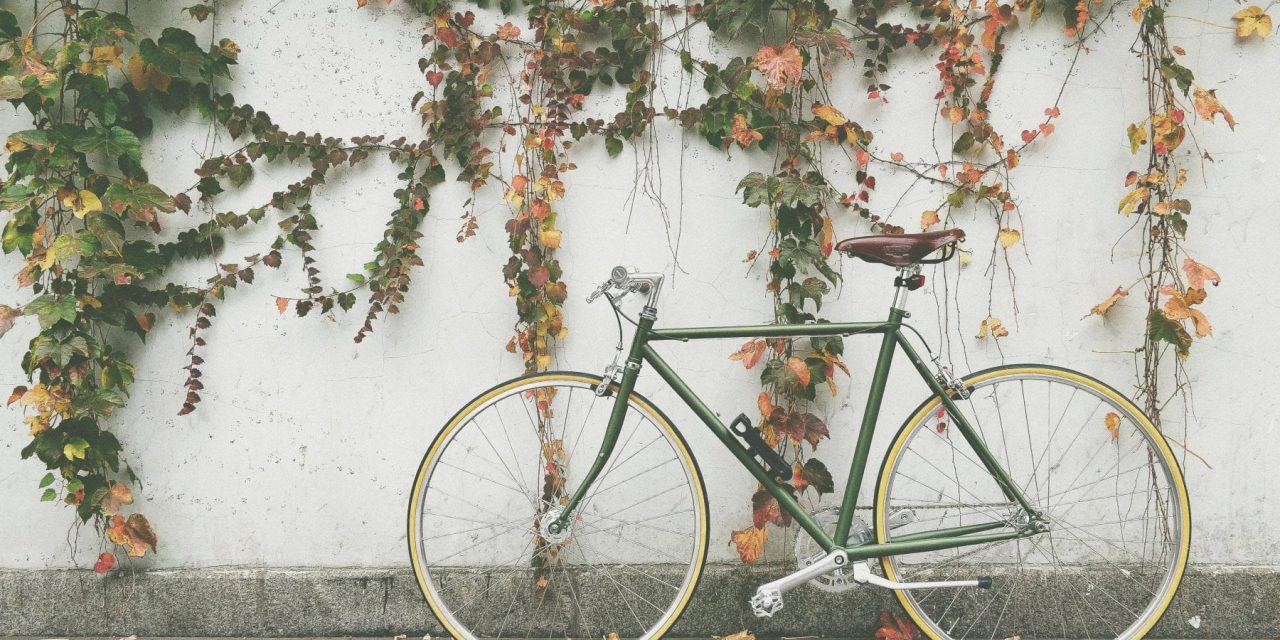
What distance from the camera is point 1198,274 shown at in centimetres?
268

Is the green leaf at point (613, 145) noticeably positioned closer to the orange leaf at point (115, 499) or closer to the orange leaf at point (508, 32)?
the orange leaf at point (508, 32)

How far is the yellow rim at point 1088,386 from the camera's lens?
2434 mm

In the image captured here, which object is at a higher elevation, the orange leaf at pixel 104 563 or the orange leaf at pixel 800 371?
the orange leaf at pixel 800 371

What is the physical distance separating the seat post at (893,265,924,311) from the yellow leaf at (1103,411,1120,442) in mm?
924

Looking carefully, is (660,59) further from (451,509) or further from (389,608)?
(389,608)

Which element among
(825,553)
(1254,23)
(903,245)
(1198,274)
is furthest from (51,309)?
(1254,23)

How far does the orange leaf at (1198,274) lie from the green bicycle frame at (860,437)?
934 mm

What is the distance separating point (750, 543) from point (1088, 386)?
3.67ft

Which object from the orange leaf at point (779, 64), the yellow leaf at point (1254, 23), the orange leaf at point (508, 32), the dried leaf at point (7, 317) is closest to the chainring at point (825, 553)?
the orange leaf at point (779, 64)

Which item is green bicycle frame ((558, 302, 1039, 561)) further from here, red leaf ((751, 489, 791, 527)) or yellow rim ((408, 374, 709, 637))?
red leaf ((751, 489, 791, 527))

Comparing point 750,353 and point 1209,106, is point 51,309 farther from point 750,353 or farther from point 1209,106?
point 1209,106

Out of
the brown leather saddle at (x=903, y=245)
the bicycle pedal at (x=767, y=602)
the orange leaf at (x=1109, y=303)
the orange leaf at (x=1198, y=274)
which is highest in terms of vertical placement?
the brown leather saddle at (x=903, y=245)

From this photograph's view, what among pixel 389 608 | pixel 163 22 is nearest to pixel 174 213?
pixel 163 22

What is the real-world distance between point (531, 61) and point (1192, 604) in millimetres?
2869
